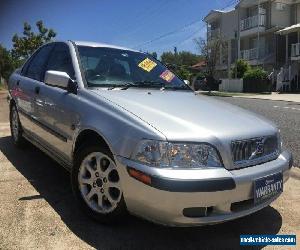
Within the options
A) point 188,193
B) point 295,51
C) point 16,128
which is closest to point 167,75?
point 188,193

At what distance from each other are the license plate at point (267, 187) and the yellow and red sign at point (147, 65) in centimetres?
201

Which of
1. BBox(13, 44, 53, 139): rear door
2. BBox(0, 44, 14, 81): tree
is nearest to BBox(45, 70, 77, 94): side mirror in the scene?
BBox(13, 44, 53, 139): rear door

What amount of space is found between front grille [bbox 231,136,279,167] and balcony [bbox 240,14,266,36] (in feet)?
127

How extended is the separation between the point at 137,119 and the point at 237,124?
80 centimetres

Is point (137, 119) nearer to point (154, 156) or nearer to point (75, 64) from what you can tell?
point (154, 156)

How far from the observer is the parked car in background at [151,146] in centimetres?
318

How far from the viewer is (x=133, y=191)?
10.8 feet

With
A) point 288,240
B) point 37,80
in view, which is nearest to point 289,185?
point 288,240

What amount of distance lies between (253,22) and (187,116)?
4002 cm

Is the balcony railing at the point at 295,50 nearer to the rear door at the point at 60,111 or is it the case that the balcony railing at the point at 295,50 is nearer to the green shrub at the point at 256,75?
the green shrub at the point at 256,75

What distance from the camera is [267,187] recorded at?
11.4ft

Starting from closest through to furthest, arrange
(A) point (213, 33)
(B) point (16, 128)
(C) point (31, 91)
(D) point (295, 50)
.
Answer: (C) point (31, 91) < (B) point (16, 128) < (D) point (295, 50) < (A) point (213, 33)

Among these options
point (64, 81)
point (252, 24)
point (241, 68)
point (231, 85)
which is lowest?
point (231, 85)

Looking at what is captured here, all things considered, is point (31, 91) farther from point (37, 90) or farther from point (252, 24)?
point (252, 24)
